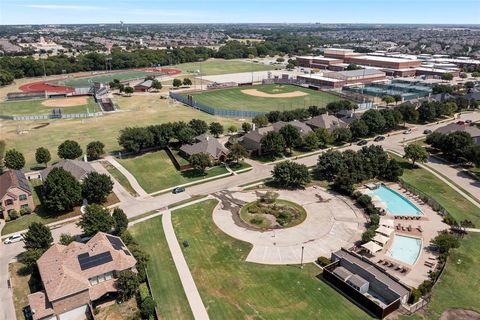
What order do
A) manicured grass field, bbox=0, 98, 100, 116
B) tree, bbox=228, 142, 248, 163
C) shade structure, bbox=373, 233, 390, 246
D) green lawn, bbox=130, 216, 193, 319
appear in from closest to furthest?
green lawn, bbox=130, 216, 193, 319, shade structure, bbox=373, 233, 390, 246, tree, bbox=228, 142, 248, 163, manicured grass field, bbox=0, 98, 100, 116

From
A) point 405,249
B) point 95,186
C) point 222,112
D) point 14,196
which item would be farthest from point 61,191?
point 222,112

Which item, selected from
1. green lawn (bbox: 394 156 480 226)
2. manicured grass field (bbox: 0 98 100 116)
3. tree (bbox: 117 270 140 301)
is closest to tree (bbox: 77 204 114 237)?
tree (bbox: 117 270 140 301)

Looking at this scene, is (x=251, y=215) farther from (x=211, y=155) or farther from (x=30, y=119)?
(x=30, y=119)

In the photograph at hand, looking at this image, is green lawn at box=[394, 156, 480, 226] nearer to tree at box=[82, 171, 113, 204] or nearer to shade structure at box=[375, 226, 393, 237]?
shade structure at box=[375, 226, 393, 237]

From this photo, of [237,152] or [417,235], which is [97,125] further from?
[417,235]

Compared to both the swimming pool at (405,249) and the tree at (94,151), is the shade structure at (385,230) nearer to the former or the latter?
the swimming pool at (405,249)

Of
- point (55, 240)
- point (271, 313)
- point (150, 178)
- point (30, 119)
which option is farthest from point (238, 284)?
point (30, 119)
